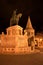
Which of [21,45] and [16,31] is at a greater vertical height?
[16,31]

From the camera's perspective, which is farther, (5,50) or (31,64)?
(5,50)

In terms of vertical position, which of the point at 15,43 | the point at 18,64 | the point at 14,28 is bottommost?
the point at 18,64

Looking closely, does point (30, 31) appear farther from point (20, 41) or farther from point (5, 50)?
point (5, 50)

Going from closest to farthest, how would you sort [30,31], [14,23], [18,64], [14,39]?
1. [18,64]
2. [14,39]
3. [14,23]
4. [30,31]

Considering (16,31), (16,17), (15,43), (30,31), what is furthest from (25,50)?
(30,31)

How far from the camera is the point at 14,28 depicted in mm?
32906

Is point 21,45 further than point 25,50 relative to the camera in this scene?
Yes

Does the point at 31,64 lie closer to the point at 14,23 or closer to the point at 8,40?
the point at 8,40

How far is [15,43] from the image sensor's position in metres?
31.2

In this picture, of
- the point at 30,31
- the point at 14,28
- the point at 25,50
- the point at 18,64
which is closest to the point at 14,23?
the point at 14,28

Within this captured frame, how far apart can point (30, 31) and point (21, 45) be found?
14312mm

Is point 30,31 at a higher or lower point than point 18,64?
higher

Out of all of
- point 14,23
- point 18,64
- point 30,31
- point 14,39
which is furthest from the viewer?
point 30,31

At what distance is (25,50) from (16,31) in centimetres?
456
